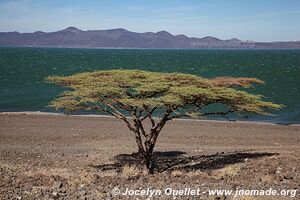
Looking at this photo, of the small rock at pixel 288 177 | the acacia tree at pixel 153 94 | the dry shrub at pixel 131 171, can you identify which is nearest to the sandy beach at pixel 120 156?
the small rock at pixel 288 177

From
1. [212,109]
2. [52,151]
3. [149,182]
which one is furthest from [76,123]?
[149,182]

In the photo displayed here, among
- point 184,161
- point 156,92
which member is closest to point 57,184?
point 156,92

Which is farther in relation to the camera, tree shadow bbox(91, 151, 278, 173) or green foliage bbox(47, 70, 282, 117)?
tree shadow bbox(91, 151, 278, 173)

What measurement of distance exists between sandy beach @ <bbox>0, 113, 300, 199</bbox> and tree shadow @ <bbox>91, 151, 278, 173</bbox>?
39mm

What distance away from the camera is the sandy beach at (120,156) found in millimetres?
12852

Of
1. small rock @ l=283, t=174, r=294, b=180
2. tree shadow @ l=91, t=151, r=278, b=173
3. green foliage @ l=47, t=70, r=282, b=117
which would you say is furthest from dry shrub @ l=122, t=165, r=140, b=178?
small rock @ l=283, t=174, r=294, b=180

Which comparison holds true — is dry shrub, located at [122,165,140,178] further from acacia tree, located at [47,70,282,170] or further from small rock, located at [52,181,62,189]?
small rock, located at [52,181,62,189]

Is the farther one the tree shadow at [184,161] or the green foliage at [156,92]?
the tree shadow at [184,161]

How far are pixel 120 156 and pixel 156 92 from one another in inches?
198

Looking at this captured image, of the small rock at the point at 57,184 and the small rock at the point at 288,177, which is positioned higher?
the small rock at the point at 288,177

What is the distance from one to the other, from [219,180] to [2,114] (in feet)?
85.2

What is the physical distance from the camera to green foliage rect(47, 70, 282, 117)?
15.4 m

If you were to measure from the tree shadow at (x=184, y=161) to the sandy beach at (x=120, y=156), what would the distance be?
0.13 feet

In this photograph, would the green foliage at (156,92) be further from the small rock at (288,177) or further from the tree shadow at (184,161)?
the small rock at (288,177)
